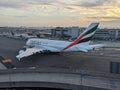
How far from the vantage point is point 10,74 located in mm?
37500

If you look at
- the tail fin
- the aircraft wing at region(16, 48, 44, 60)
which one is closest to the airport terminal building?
the aircraft wing at region(16, 48, 44, 60)

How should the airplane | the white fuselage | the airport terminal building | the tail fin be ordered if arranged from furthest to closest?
the airport terminal building < the tail fin < the white fuselage < the airplane

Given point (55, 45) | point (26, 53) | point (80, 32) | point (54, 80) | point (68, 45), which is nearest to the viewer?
point (54, 80)

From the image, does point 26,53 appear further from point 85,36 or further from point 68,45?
point 85,36

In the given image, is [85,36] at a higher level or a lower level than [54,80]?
higher

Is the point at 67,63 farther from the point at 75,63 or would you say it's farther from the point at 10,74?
the point at 10,74

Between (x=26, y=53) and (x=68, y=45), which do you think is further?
(x=68, y=45)

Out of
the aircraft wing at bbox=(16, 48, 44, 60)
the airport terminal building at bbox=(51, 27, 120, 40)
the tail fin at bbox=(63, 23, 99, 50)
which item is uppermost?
the tail fin at bbox=(63, 23, 99, 50)

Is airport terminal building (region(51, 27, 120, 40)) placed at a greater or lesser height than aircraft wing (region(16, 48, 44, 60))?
lesser

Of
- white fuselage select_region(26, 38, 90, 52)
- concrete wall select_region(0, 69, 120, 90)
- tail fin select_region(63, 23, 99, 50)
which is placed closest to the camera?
concrete wall select_region(0, 69, 120, 90)

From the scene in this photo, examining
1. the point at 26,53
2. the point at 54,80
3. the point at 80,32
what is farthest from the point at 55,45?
the point at 80,32

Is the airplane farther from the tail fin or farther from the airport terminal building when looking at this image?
the airport terminal building

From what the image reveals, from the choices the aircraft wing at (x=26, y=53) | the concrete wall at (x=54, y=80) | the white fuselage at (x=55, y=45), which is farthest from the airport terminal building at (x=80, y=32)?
the concrete wall at (x=54, y=80)

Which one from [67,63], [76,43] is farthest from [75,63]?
[76,43]
